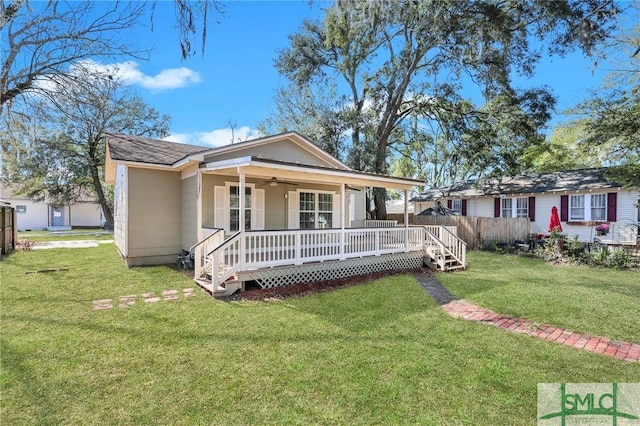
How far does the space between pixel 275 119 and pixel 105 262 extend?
1673cm

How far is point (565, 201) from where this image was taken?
16203 millimetres

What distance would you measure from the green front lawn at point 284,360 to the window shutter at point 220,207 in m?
3.12

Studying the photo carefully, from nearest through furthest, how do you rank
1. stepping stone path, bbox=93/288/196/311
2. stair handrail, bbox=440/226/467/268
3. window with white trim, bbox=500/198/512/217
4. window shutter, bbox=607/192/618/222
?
1. stepping stone path, bbox=93/288/196/311
2. stair handrail, bbox=440/226/467/268
3. window shutter, bbox=607/192/618/222
4. window with white trim, bbox=500/198/512/217

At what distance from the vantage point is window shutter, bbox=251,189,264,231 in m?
10.5

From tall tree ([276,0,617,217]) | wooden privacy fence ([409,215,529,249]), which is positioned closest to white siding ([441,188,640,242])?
wooden privacy fence ([409,215,529,249])

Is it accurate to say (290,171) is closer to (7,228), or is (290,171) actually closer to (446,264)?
(446,264)

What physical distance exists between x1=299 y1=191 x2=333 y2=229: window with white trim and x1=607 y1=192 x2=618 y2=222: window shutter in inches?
517

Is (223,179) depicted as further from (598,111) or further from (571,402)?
(598,111)

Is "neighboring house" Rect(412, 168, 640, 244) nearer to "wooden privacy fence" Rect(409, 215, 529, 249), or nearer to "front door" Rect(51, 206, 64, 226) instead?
"wooden privacy fence" Rect(409, 215, 529, 249)

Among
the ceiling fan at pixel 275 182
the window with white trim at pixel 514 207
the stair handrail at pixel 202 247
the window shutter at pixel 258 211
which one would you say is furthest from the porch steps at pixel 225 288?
the window with white trim at pixel 514 207

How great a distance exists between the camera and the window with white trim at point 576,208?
15648mm

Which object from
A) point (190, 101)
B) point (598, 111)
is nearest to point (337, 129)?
point (190, 101)

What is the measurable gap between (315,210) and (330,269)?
3715 mm

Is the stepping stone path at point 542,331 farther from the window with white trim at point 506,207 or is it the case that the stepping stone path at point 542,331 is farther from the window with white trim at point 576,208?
the window with white trim at point 506,207
